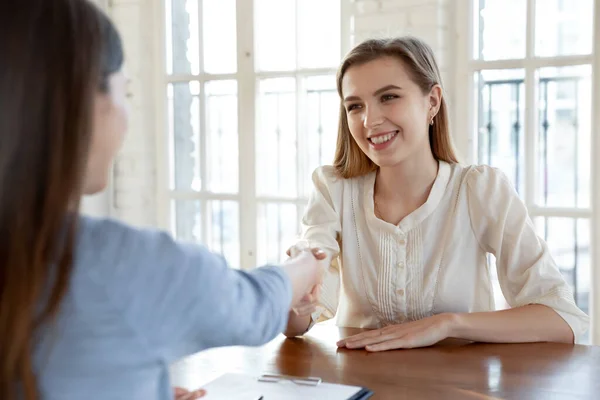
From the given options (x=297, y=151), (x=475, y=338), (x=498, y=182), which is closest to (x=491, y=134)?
(x=297, y=151)

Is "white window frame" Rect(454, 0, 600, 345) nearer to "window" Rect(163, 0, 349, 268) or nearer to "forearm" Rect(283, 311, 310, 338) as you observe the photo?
"window" Rect(163, 0, 349, 268)

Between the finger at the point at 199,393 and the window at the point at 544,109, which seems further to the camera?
the window at the point at 544,109

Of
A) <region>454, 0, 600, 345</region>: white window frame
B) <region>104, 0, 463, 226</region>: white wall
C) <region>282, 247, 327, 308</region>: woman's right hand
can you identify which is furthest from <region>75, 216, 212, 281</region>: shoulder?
<region>104, 0, 463, 226</region>: white wall

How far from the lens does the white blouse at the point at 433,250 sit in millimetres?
1811

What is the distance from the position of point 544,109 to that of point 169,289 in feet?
8.06

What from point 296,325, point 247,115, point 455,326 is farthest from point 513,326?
point 247,115

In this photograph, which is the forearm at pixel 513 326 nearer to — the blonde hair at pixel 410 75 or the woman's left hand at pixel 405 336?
the woman's left hand at pixel 405 336

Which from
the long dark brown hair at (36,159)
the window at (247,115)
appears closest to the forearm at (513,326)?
the long dark brown hair at (36,159)

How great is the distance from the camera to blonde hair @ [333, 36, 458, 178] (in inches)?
74.3

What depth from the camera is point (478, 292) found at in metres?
1.92

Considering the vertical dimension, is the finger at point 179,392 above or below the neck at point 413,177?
below

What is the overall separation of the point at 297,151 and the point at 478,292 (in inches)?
70.0

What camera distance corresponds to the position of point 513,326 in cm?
159

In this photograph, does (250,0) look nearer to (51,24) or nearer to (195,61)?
(195,61)
